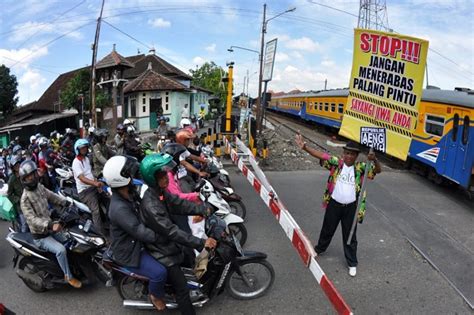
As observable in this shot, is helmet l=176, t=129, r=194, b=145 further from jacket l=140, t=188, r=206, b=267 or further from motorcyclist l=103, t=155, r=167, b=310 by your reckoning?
motorcyclist l=103, t=155, r=167, b=310

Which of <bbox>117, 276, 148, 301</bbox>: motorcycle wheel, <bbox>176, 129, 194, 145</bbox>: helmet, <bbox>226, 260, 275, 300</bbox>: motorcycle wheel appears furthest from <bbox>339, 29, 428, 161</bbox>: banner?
<bbox>117, 276, 148, 301</bbox>: motorcycle wheel

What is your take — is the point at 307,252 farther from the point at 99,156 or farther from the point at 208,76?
the point at 208,76

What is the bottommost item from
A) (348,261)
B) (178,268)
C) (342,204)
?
(348,261)

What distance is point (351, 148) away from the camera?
414cm

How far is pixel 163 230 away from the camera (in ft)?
9.46

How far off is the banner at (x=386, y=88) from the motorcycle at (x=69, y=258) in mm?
3464

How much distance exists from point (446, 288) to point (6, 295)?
5.34m

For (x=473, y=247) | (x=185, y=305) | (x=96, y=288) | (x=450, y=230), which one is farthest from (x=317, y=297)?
(x=450, y=230)

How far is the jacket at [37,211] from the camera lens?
3.61m

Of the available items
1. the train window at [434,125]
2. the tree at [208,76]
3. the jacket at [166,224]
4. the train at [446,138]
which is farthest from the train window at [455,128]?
the tree at [208,76]

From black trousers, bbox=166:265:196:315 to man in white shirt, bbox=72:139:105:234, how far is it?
2.37m

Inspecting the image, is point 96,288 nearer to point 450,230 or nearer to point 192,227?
point 192,227

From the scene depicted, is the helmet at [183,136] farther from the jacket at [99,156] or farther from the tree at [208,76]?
the tree at [208,76]

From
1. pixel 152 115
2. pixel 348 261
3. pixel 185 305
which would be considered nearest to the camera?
pixel 185 305
